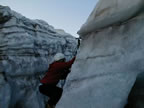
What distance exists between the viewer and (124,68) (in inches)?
48.1

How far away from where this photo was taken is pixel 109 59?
1373 millimetres

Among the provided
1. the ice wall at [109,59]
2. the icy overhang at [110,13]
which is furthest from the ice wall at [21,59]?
the icy overhang at [110,13]

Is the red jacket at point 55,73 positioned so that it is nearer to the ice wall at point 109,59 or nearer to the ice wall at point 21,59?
the ice wall at point 109,59

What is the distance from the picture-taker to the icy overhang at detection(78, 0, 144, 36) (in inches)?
51.5

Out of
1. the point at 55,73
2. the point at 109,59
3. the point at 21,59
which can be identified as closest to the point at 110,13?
the point at 109,59

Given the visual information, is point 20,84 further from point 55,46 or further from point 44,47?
point 55,46

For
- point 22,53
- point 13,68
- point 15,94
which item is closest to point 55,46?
point 22,53

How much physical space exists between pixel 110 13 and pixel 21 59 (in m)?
4.98

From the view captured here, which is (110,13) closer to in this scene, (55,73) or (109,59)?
(109,59)

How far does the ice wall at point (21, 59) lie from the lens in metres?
5.30

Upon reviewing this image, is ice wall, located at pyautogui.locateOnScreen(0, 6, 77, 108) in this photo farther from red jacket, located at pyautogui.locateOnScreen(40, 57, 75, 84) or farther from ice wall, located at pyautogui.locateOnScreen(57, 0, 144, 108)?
ice wall, located at pyautogui.locateOnScreen(57, 0, 144, 108)

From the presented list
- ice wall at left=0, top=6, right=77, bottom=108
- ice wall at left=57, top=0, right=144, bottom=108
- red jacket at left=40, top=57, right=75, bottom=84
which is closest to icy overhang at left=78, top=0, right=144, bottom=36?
ice wall at left=57, top=0, right=144, bottom=108

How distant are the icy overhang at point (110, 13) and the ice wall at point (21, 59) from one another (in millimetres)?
4315

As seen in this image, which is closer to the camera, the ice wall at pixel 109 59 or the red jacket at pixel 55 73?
the ice wall at pixel 109 59
